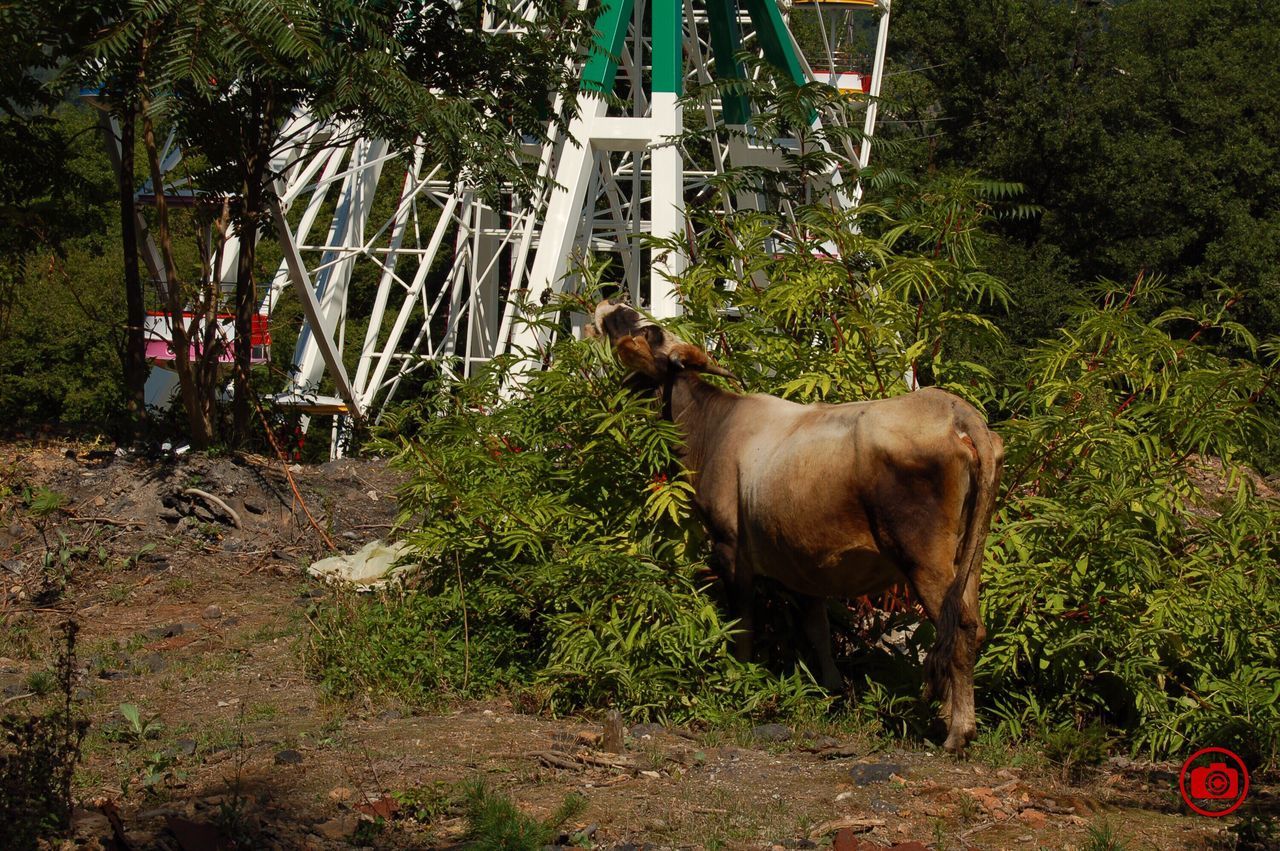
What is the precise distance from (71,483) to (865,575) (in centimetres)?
751

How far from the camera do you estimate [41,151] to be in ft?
38.6

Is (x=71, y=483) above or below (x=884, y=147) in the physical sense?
below

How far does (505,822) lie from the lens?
17.4ft

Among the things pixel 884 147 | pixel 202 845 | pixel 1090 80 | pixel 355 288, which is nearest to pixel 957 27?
pixel 1090 80

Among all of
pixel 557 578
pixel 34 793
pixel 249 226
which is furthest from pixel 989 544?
pixel 249 226

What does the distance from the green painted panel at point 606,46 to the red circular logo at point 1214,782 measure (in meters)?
9.45

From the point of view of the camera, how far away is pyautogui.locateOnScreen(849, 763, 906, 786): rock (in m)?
6.14

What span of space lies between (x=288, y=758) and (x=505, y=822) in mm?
1385

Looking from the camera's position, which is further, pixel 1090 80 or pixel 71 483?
pixel 1090 80

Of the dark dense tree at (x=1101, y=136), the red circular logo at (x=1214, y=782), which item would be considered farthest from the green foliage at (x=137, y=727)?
the dark dense tree at (x=1101, y=136)

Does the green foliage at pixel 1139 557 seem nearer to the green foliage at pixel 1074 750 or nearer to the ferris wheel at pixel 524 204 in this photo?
the green foliage at pixel 1074 750

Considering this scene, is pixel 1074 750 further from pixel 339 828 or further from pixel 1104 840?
pixel 339 828

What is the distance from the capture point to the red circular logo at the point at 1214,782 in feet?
19.8

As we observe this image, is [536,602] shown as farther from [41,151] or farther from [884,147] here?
[41,151]
